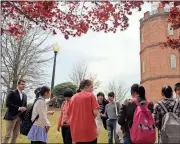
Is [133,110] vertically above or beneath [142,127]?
above

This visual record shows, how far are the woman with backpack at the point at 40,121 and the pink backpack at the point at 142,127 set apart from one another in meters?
1.91

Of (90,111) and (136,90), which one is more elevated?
(136,90)

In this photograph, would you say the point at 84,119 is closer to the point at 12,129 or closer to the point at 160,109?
the point at 160,109

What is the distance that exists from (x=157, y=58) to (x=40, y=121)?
37.3 m

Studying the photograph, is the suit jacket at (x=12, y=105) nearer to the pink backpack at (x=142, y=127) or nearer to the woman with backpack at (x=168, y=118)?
the pink backpack at (x=142, y=127)

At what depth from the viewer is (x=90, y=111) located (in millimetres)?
5785

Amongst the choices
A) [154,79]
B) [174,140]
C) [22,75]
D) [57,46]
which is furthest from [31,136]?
[154,79]

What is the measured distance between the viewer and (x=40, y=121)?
21.6ft

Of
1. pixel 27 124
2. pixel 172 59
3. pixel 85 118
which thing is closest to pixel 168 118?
pixel 85 118

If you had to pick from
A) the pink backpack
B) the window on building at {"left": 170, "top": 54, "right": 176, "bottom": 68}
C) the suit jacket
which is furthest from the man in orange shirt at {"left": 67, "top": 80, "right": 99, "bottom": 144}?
the window on building at {"left": 170, "top": 54, "right": 176, "bottom": 68}

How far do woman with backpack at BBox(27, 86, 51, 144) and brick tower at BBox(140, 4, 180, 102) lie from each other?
36.2m

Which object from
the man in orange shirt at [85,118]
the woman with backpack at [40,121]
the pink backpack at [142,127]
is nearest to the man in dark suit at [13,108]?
the woman with backpack at [40,121]

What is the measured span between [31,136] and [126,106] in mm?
2067

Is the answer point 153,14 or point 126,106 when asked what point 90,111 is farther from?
point 153,14
